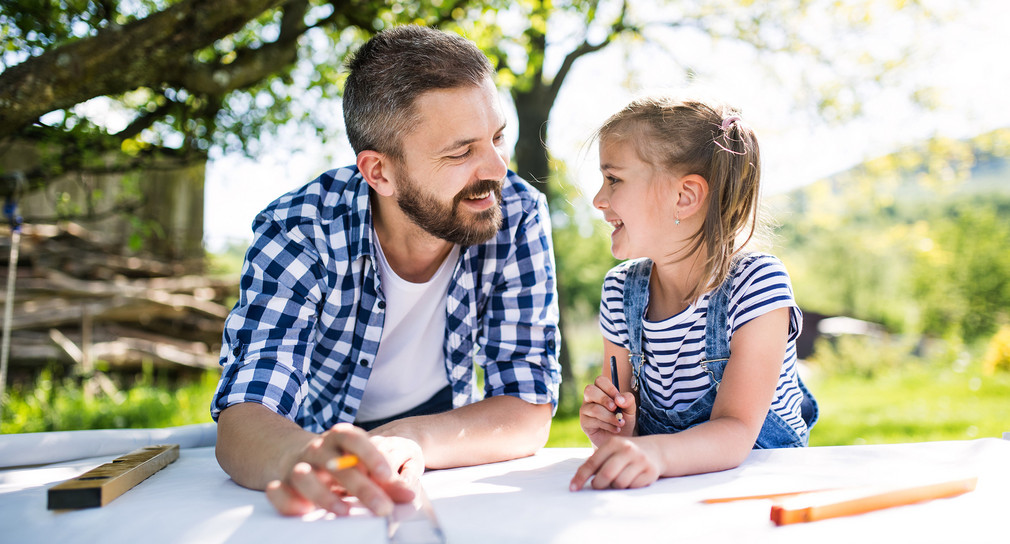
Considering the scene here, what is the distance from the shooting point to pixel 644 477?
121 centimetres

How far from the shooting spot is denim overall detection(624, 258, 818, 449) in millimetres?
1691

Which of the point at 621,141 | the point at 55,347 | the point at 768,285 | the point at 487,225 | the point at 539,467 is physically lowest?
the point at 55,347

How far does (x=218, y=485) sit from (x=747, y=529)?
Result: 3.13ft

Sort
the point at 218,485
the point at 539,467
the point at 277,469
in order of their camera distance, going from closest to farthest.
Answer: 1. the point at 277,469
2. the point at 218,485
3. the point at 539,467

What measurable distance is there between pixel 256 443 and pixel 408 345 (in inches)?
34.0

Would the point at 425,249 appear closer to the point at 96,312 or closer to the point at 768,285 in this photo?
the point at 768,285

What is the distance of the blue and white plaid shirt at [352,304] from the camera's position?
1.63 m

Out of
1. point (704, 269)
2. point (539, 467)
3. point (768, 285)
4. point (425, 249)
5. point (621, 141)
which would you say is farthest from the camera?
point (425, 249)

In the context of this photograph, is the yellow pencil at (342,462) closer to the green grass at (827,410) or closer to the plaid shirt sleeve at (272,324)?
the plaid shirt sleeve at (272,324)

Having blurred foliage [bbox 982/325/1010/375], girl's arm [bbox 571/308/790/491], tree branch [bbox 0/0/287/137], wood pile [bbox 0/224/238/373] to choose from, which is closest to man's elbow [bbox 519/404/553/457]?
girl's arm [bbox 571/308/790/491]

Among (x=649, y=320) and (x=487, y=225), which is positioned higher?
(x=487, y=225)

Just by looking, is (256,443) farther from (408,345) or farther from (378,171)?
(378,171)

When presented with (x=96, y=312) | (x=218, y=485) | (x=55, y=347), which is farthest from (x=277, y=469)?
(x=96, y=312)

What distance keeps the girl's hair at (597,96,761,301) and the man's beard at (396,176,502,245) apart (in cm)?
41
